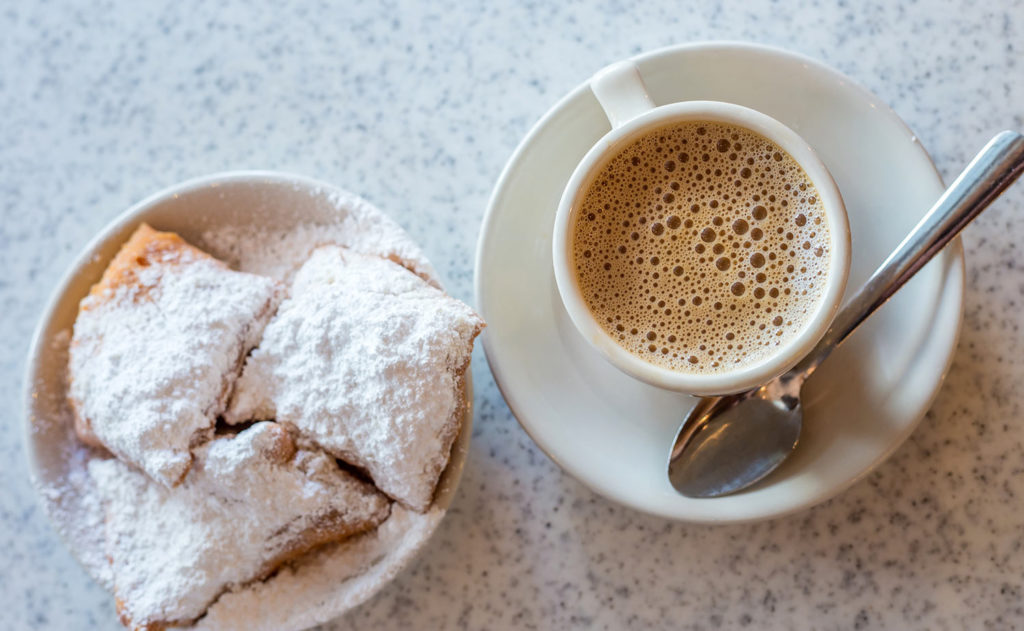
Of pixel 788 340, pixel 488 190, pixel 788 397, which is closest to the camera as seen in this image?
pixel 788 340

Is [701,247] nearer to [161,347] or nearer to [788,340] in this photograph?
[788,340]

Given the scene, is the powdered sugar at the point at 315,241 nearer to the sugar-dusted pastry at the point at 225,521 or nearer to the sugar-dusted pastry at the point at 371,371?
the sugar-dusted pastry at the point at 371,371

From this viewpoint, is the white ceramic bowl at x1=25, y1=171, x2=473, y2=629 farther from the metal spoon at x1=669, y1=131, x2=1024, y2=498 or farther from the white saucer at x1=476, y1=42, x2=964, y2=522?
the metal spoon at x1=669, y1=131, x2=1024, y2=498

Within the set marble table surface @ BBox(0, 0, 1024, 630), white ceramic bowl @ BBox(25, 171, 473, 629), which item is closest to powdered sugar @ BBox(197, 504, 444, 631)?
white ceramic bowl @ BBox(25, 171, 473, 629)

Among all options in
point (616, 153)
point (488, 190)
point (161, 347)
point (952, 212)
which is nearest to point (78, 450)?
point (161, 347)

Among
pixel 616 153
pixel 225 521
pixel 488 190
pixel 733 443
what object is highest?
pixel 616 153

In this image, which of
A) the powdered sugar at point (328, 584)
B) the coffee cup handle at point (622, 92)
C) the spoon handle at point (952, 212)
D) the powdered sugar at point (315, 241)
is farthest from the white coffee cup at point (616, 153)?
the powdered sugar at point (328, 584)
